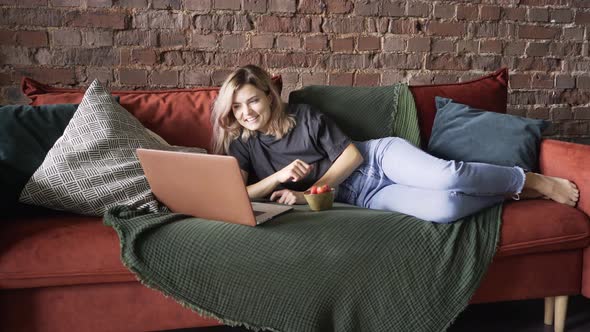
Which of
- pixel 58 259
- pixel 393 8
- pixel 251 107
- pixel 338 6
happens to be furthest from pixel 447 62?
pixel 58 259

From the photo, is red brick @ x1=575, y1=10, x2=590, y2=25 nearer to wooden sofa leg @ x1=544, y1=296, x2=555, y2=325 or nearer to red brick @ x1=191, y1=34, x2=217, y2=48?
wooden sofa leg @ x1=544, y1=296, x2=555, y2=325

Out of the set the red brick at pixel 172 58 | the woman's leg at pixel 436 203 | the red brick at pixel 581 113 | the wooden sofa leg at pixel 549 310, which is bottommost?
the wooden sofa leg at pixel 549 310

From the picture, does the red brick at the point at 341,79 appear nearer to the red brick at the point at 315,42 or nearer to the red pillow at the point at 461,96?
the red brick at the point at 315,42

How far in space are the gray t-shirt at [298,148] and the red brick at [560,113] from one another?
56.3 inches

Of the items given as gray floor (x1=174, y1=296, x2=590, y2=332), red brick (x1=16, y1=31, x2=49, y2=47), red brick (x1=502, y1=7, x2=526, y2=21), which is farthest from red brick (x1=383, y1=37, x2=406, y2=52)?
red brick (x1=16, y1=31, x2=49, y2=47)

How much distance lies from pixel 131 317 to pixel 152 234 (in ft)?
0.75

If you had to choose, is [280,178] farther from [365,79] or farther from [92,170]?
[365,79]

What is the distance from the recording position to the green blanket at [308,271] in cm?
130

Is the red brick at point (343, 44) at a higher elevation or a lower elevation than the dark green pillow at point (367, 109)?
higher

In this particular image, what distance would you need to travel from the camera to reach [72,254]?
1.33m

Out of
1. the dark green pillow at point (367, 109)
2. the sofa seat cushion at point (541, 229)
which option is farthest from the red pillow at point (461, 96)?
the sofa seat cushion at point (541, 229)

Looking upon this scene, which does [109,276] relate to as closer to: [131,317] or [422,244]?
[131,317]

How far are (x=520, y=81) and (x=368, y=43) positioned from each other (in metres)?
0.83

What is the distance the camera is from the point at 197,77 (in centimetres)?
235
